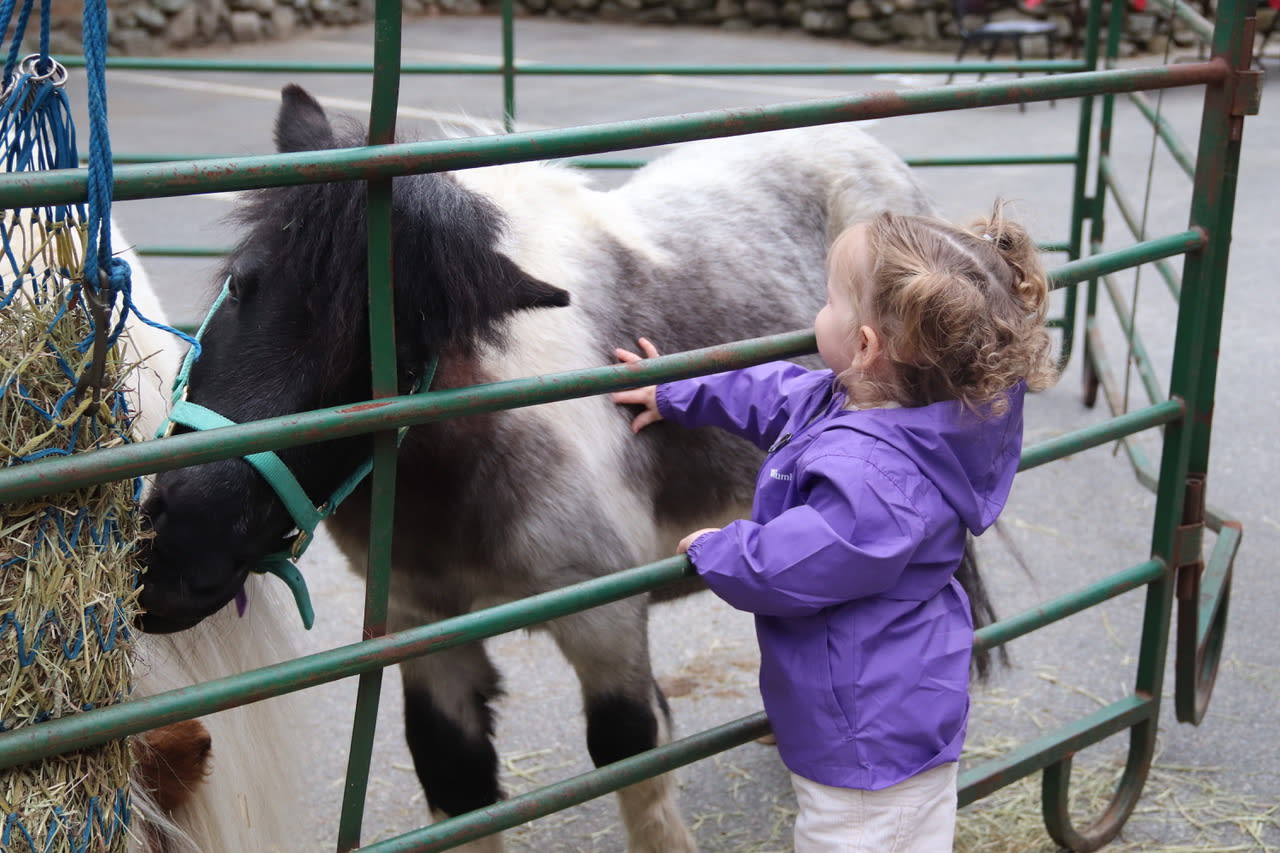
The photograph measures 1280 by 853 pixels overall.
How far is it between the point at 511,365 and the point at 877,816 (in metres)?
0.88

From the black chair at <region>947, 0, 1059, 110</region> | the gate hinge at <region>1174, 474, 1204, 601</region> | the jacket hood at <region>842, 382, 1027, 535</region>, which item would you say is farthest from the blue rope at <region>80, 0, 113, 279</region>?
the black chair at <region>947, 0, 1059, 110</region>

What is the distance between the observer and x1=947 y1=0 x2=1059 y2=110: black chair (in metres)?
10.1

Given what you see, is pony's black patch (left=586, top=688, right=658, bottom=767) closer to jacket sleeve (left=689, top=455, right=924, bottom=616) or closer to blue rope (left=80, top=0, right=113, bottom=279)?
jacket sleeve (left=689, top=455, right=924, bottom=616)

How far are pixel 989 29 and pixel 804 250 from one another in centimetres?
848

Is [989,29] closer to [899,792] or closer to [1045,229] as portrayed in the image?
[1045,229]

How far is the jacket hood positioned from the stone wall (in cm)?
1061

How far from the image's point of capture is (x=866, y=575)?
161 centimetres

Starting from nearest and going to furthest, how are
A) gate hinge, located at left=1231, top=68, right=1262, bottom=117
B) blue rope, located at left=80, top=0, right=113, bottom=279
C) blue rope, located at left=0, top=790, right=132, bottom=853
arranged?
blue rope, located at left=80, top=0, right=113, bottom=279
blue rope, located at left=0, top=790, right=132, bottom=853
gate hinge, located at left=1231, top=68, right=1262, bottom=117

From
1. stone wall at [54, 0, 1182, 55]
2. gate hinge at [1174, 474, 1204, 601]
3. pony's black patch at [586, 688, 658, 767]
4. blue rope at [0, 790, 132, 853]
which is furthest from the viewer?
stone wall at [54, 0, 1182, 55]

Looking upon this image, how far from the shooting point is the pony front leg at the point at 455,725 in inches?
92.2

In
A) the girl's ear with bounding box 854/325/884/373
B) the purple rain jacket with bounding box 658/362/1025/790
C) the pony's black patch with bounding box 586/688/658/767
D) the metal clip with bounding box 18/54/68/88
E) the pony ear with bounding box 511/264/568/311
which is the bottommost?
the pony's black patch with bounding box 586/688/658/767

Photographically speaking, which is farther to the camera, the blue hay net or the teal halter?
the teal halter

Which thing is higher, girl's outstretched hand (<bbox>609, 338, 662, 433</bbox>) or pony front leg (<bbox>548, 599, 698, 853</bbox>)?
girl's outstretched hand (<bbox>609, 338, 662, 433</bbox>)

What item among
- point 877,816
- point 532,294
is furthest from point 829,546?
point 532,294
